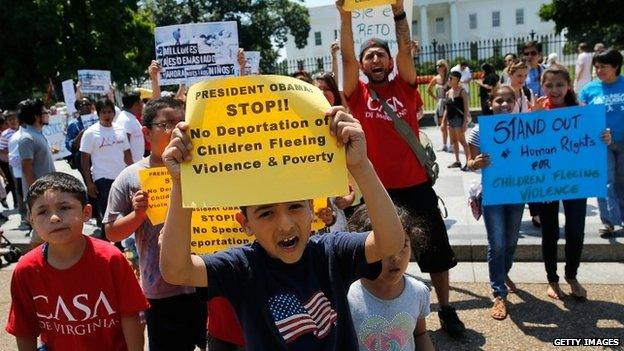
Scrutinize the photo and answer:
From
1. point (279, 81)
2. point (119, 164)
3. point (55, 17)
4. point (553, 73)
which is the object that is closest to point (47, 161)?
point (119, 164)

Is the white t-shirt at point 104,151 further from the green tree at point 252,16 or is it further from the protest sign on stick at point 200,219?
the green tree at point 252,16

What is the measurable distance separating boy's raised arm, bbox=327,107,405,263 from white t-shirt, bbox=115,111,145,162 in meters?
5.47

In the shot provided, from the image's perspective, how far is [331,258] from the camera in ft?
6.42

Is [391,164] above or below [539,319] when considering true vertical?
above

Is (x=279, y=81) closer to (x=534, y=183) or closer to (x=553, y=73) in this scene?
(x=534, y=183)

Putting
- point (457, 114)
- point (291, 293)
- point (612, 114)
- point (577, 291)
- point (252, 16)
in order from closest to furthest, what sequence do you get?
point (291, 293), point (577, 291), point (612, 114), point (457, 114), point (252, 16)

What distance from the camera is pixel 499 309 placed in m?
4.32

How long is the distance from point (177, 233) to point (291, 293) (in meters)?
0.41

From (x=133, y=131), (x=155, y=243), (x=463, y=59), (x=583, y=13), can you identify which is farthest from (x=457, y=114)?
(x=583, y=13)

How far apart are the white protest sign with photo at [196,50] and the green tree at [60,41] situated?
26.7 meters

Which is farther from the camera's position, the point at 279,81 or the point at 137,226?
the point at 137,226

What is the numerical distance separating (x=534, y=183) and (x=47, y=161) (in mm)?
5467

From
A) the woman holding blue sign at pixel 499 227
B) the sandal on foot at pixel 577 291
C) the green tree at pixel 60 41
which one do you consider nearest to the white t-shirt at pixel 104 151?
the woman holding blue sign at pixel 499 227

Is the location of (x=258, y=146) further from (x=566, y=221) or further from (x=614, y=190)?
(x=614, y=190)
